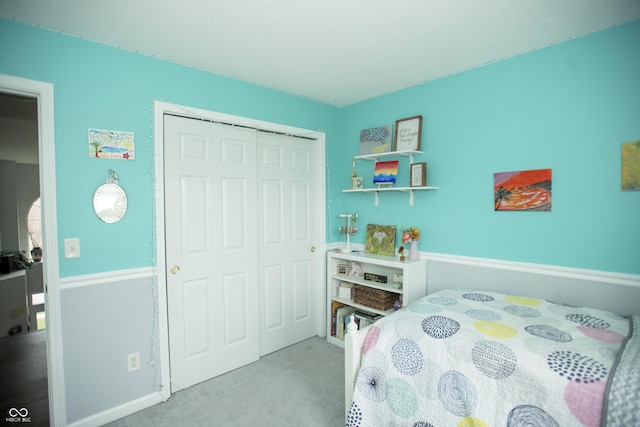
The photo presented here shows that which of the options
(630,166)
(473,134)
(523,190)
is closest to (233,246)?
(473,134)

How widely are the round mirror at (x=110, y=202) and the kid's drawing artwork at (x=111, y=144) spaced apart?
0.20 meters

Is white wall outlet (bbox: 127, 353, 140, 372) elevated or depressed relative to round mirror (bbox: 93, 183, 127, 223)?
depressed

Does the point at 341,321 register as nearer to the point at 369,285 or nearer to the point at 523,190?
the point at 369,285

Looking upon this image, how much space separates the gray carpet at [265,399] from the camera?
6.72 ft

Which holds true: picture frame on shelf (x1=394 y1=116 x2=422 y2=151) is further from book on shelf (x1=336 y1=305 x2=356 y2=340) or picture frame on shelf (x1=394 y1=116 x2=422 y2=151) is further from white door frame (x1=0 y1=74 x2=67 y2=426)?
white door frame (x1=0 y1=74 x2=67 y2=426)

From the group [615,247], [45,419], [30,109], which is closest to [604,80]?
[615,247]

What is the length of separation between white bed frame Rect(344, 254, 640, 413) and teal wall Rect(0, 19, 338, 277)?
5.17 ft

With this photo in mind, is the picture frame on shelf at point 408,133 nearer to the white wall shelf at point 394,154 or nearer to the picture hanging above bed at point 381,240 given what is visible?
the white wall shelf at point 394,154

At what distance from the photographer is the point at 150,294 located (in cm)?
222

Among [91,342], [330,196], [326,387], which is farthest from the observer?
[330,196]

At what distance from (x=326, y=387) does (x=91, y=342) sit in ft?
5.37

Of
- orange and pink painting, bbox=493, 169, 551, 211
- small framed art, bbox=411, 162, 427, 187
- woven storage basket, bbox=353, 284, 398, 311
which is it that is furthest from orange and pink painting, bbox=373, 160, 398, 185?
woven storage basket, bbox=353, 284, 398, 311

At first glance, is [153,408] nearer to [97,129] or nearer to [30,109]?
[97,129]

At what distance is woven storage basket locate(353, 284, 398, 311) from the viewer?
2.75m
